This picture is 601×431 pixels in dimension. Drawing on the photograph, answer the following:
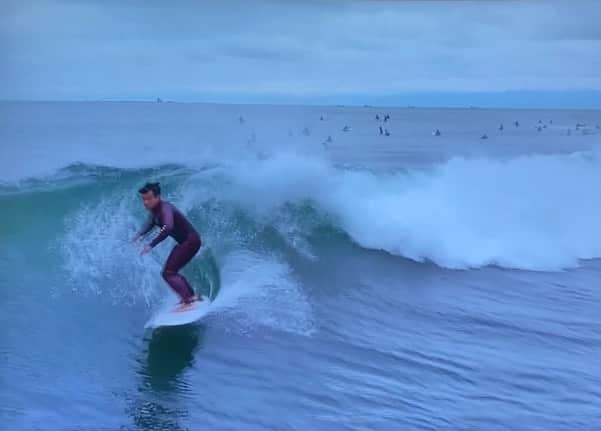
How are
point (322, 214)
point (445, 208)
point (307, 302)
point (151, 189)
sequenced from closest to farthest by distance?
1. point (151, 189)
2. point (307, 302)
3. point (322, 214)
4. point (445, 208)

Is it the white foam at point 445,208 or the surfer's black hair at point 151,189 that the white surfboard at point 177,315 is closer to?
the surfer's black hair at point 151,189

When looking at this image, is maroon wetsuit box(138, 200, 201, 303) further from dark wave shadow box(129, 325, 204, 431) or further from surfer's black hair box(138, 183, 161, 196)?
dark wave shadow box(129, 325, 204, 431)

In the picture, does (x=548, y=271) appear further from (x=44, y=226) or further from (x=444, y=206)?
(x=44, y=226)

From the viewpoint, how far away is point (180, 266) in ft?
28.3

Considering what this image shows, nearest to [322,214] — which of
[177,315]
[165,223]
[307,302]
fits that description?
[307,302]

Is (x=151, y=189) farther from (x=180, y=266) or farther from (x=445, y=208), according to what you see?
(x=445, y=208)

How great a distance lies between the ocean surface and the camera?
21.7ft

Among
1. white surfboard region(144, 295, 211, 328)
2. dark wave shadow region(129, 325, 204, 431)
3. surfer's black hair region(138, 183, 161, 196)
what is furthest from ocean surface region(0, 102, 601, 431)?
surfer's black hair region(138, 183, 161, 196)

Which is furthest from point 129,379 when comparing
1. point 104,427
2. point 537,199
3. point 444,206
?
point 537,199

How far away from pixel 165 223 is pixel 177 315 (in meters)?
1.05

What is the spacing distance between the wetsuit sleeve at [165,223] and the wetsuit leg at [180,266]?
0.36 m

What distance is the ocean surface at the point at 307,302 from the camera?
261 inches

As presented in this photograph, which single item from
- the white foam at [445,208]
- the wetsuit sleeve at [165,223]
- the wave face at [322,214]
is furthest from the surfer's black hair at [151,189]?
the white foam at [445,208]

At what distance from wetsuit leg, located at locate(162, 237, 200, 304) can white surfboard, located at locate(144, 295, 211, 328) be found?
0.12 metres
